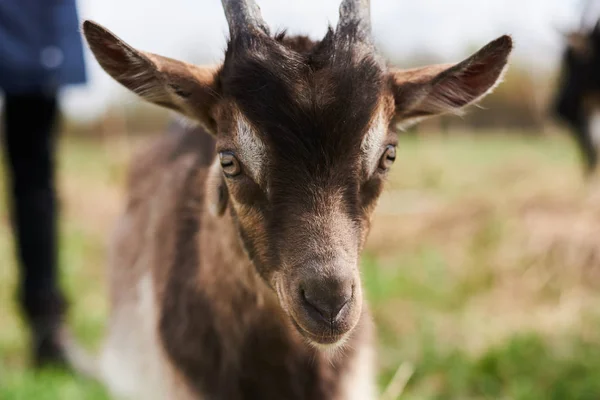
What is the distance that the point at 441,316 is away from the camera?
5.61 meters

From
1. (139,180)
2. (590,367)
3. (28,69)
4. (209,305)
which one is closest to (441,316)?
(590,367)

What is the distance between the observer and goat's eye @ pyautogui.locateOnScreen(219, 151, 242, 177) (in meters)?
2.51

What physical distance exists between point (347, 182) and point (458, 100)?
0.67m

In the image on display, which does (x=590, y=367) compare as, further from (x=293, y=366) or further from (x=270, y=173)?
(x=270, y=173)

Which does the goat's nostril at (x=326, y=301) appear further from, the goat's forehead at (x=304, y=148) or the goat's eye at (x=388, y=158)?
the goat's eye at (x=388, y=158)

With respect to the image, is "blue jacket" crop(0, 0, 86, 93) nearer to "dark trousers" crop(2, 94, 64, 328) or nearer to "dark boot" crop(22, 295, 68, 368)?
"dark trousers" crop(2, 94, 64, 328)

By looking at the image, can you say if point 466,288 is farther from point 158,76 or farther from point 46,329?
point 158,76

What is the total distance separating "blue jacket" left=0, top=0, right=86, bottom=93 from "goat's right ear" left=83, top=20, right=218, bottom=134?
6.41 feet

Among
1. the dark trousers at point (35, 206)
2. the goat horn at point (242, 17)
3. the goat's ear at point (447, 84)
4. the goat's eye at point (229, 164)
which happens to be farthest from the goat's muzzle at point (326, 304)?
the dark trousers at point (35, 206)

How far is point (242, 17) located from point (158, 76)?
14.3 inches

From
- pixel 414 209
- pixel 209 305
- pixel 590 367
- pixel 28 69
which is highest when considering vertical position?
pixel 28 69

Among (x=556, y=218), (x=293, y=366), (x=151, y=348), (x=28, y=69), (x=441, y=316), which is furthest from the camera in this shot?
(x=556, y=218)

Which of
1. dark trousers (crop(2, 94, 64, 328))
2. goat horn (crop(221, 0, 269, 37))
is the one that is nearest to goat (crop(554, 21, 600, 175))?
dark trousers (crop(2, 94, 64, 328))

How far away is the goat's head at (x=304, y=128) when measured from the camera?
2318 millimetres
